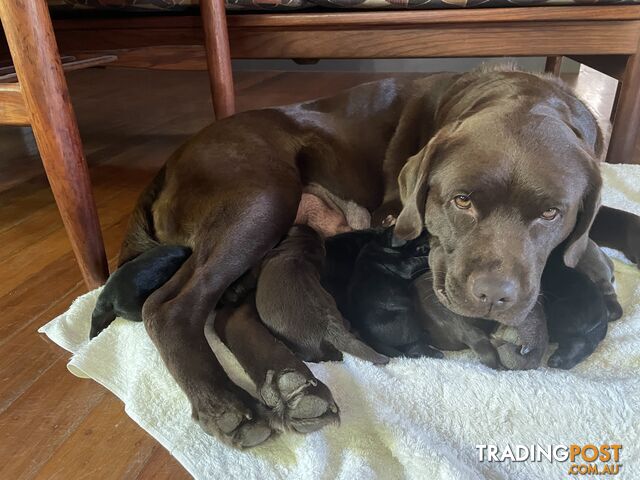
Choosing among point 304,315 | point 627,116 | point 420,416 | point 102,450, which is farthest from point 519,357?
point 627,116

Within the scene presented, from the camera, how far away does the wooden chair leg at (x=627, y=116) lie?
2740 mm

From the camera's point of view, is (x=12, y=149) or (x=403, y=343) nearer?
(x=403, y=343)

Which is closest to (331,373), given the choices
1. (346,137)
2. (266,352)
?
(266,352)

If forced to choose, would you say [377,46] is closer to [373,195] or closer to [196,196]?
[373,195]

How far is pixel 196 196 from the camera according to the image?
179 cm

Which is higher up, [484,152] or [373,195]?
[484,152]

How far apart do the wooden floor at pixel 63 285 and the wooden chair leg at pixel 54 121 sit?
0.82ft

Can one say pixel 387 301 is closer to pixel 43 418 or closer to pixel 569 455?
pixel 569 455

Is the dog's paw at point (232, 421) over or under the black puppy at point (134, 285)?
under

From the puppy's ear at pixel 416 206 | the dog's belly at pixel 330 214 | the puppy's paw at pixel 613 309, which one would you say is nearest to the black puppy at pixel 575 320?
the puppy's paw at pixel 613 309

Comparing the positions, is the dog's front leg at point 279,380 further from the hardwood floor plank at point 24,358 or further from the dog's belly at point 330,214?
the dog's belly at point 330,214

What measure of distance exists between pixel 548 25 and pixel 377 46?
2.68 feet

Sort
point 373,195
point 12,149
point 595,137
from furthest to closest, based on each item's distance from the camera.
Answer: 1. point 12,149
2. point 373,195
3. point 595,137

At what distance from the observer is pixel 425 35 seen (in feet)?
9.09
